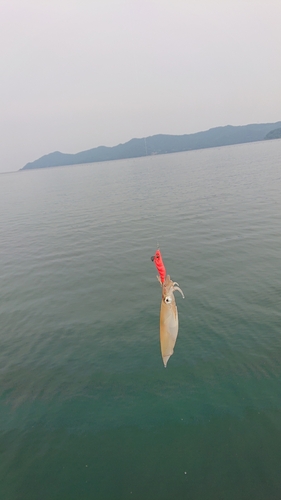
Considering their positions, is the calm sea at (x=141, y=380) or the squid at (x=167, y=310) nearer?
the squid at (x=167, y=310)

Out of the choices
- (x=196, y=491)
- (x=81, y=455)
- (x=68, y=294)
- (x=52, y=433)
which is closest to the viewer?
(x=196, y=491)

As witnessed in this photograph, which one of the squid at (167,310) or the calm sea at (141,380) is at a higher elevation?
the squid at (167,310)

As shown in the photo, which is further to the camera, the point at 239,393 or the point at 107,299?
the point at 107,299

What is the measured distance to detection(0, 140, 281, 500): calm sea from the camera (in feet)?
24.0

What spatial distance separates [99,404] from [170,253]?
13583 millimetres

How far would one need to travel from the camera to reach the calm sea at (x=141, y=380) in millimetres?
7324

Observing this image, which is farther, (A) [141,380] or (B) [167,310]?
(A) [141,380]

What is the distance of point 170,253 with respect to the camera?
21.5 m

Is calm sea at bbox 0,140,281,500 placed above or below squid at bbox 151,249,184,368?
below

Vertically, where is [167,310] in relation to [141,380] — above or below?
above

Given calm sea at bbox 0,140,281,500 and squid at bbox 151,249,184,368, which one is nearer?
squid at bbox 151,249,184,368

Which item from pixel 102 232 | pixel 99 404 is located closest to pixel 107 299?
pixel 99 404

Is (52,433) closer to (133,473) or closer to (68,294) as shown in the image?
(133,473)

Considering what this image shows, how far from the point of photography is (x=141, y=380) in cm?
998
